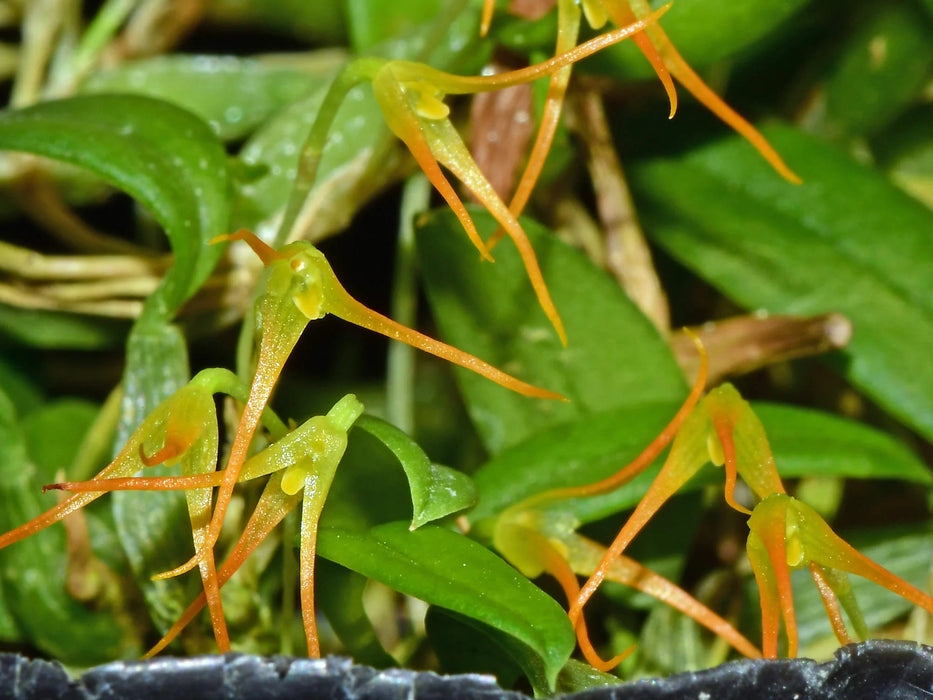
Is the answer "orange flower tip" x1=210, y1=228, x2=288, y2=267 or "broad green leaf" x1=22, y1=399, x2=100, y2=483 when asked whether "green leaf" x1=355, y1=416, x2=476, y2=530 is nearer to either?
"orange flower tip" x1=210, y1=228, x2=288, y2=267

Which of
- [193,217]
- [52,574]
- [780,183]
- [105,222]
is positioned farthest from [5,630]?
[780,183]

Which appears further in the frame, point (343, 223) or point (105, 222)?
point (105, 222)

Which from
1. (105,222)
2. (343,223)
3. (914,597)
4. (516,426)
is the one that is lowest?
(914,597)

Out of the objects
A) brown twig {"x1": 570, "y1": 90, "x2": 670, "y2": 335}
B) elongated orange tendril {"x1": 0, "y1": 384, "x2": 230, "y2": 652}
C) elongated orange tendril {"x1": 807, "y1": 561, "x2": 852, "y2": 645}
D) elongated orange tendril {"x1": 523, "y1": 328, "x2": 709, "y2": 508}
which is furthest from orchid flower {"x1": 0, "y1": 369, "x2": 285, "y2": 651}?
brown twig {"x1": 570, "y1": 90, "x2": 670, "y2": 335}

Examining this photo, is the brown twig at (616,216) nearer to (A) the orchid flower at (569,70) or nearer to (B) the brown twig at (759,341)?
(B) the brown twig at (759,341)

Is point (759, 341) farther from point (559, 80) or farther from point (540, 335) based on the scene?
point (559, 80)

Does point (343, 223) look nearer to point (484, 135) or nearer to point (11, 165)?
point (484, 135)

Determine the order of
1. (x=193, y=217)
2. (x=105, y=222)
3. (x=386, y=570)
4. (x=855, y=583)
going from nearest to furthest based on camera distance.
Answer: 1. (x=386, y=570)
2. (x=193, y=217)
3. (x=855, y=583)
4. (x=105, y=222)
